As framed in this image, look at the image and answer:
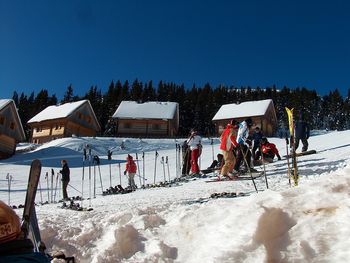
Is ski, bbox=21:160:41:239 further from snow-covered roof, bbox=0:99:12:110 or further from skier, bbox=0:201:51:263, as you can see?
snow-covered roof, bbox=0:99:12:110

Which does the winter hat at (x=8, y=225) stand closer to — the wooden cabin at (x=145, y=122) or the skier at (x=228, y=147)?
the skier at (x=228, y=147)

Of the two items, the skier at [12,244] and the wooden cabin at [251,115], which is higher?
the wooden cabin at [251,115]

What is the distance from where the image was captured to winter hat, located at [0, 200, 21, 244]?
240 centimetres

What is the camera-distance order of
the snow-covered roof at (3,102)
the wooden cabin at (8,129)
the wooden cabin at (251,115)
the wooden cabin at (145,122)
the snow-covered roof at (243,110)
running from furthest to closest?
the snow-covered roof at (243,110) < the wooden cabin at (251,115) < the wooden cabin at (145,122) < the snow-covered roof at (3,102) < the wooden cabin at (8,129)

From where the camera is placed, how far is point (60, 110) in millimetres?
56594

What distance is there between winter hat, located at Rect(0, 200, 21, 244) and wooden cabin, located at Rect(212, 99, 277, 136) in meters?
56.4

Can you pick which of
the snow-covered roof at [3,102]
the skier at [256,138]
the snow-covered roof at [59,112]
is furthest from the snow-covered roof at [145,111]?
the skier at [256,138]

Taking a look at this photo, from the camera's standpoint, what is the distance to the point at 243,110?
6122 centimetres

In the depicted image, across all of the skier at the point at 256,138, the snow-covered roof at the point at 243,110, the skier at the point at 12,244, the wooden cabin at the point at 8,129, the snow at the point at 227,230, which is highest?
the snow-covered roof at the point at 243,110

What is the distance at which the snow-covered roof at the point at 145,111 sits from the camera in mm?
57781

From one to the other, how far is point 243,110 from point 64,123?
26167 millimetres

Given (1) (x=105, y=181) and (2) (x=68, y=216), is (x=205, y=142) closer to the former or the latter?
(1) (x=105, y=181)

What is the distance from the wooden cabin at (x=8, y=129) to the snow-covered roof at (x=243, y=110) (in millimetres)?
29455

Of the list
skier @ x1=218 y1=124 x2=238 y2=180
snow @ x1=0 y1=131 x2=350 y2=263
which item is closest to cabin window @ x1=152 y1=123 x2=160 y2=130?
skier @ x1=218 y1=124 x2=238 y2=180
